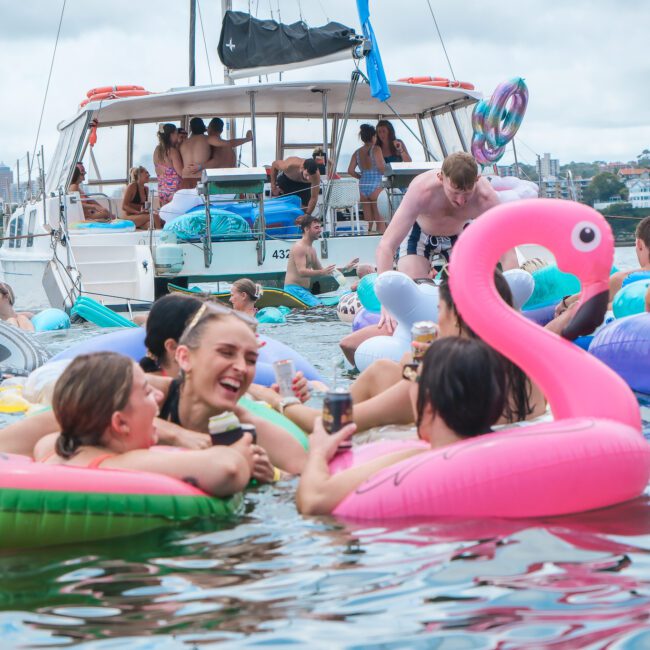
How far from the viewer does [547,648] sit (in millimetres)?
2754

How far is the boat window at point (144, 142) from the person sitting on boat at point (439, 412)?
12.1 meters

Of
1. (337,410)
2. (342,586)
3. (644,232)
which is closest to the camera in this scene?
(342,586)

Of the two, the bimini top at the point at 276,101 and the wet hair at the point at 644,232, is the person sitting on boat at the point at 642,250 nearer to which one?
the wet hair at the point at 644,232

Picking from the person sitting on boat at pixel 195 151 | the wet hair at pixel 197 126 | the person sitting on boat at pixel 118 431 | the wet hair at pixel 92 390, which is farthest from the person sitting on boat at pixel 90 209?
the wet hair at pixel 92 390

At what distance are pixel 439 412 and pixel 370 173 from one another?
11216 mm

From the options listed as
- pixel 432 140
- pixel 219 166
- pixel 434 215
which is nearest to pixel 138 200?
pixel 219 166

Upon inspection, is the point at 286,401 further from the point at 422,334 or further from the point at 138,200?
the point at 138,200

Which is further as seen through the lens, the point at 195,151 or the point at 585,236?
the point at 195,151

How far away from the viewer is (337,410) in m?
4.29

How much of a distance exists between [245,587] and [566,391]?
5.43 feet

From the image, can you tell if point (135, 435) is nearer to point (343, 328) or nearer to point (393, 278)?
point (393, 278)

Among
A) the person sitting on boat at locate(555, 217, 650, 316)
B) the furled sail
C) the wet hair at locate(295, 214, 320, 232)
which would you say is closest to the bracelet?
the person sitting on boat at locate(555, 217, 650, 316)

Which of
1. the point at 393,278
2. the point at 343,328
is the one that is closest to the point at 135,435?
the point at 393,278

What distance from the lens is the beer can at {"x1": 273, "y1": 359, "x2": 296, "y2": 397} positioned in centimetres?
498
